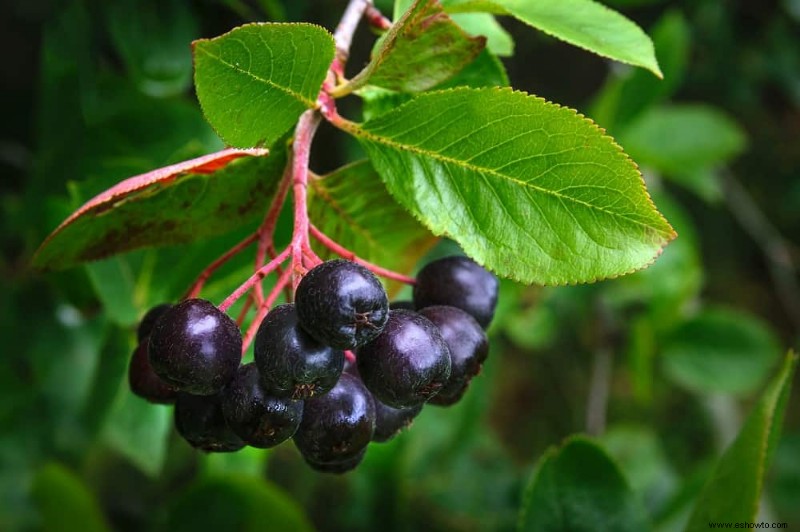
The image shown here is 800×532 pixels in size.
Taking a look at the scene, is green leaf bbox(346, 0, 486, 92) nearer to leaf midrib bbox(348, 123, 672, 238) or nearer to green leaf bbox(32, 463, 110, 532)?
leaf midrib bbox(348, 123, 672, 238)

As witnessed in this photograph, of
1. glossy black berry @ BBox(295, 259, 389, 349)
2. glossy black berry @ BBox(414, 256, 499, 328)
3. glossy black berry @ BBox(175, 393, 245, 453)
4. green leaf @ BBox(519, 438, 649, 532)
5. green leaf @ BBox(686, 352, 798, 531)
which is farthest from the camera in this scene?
green leaf @ BBox(519, 438, 649, 532)

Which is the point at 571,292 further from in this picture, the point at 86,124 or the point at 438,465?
the point at 86,124

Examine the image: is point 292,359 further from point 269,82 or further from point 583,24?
point 583,24

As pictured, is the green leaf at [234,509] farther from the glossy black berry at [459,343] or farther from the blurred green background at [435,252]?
the glossy black berry at [459,343]

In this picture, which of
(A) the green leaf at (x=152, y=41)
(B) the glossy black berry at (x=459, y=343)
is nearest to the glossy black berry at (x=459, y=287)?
(B) the glossy black berry at (x=459, y=343)

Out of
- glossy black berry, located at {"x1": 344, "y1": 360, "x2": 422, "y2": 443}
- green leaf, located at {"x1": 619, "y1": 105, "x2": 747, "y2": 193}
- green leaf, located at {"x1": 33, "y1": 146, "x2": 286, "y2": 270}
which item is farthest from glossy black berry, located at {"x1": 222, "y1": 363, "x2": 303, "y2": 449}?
green leaf, located at {"x1": 619, "y1": 105, "x2": 747, "y2": 193}

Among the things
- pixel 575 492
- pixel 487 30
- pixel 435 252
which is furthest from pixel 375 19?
pixel 435 252
